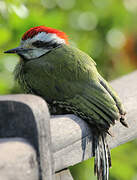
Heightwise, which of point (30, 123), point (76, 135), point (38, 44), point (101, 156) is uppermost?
point (38, 44)

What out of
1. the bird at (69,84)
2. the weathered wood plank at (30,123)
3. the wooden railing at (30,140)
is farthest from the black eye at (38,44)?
the weathered wood plank at (30,123)

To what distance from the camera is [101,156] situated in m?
2.17

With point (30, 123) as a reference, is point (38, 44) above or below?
above

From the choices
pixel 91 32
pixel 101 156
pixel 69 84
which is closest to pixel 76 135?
pixel 101 156

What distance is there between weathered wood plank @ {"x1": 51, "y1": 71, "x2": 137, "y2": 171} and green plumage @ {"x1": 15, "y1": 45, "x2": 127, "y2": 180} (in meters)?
0.10

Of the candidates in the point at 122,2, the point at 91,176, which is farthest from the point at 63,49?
the point at 122,2

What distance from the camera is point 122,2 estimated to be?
521cm

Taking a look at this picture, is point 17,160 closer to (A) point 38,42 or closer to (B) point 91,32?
(A) point 38,42

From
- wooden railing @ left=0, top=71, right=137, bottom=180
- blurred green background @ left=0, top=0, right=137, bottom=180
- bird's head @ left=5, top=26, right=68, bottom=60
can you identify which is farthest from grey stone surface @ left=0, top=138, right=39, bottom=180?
blurred green background @ left=0, top=0, right=137, bottom=180

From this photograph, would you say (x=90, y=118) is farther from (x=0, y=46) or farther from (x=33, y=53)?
(x=0, y=46)

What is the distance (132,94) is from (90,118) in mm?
491

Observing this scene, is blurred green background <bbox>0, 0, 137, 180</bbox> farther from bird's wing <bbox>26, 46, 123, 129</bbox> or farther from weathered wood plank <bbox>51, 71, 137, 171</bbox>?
weathered wood plank <bbox>51, 71, 137, 171</bbox>

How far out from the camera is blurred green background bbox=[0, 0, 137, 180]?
352 centimetres

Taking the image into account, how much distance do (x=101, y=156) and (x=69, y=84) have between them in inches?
19.2
